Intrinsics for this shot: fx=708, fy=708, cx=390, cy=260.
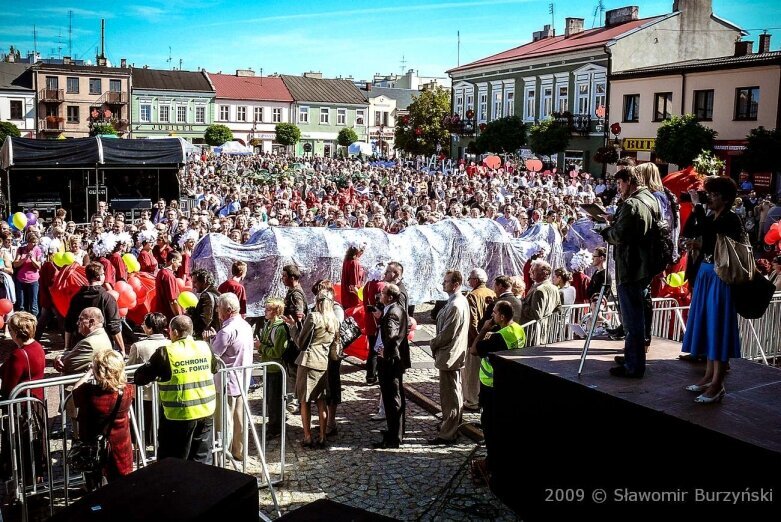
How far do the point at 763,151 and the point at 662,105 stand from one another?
30.9ft

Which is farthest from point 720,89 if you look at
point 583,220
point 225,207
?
point 225,207

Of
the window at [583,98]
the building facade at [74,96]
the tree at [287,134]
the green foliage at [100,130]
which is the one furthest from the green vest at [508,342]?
the tree at [287,134]

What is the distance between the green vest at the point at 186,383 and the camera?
18.8 ft

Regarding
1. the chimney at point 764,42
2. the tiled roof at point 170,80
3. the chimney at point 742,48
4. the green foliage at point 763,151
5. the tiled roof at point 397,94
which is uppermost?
the tiled roof at point 397,94

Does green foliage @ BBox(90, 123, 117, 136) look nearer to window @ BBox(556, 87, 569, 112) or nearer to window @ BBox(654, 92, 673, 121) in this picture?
window @ BBox(556, 87, 569, 112)

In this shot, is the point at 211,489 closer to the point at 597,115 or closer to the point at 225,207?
the point at 225,207

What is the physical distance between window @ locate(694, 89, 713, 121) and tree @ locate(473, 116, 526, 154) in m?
11.9

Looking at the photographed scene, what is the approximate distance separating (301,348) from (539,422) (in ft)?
9.17

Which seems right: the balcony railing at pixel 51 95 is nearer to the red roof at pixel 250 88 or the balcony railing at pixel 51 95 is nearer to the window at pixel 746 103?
the red roof at pixel 250 88

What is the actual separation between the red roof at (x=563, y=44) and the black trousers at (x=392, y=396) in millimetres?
35166

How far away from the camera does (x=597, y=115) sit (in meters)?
38.5

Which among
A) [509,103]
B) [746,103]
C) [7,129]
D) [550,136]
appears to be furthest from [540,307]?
[7,129]

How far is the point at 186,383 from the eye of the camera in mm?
5758

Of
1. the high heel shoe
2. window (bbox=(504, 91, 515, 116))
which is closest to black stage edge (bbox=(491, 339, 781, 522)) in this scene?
the high heel shoe
